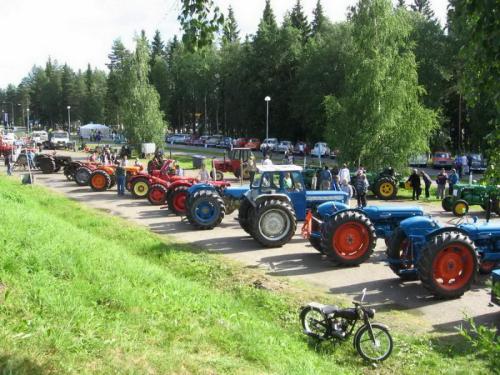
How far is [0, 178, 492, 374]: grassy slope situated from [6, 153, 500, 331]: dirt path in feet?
4.02

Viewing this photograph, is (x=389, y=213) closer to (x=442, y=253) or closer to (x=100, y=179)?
(x=442, y=253)

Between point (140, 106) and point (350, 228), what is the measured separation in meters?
34.0

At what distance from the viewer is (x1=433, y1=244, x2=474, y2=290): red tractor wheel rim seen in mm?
8992

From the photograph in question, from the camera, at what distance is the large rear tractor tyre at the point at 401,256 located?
973cm

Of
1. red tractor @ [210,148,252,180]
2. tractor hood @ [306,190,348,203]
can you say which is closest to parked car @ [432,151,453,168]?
red tractor @ [210,148,252,180]

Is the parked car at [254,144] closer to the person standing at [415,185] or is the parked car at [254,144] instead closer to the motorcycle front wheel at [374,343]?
the person standing at [415,185]

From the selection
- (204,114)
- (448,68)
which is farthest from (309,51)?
(204,114)

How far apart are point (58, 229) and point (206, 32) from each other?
7.37m

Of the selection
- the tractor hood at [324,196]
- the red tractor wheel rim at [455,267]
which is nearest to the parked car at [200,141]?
the tractor hood at [324,196]

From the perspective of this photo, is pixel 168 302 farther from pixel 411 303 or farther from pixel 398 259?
pixel 398 259

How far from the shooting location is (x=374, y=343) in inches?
258

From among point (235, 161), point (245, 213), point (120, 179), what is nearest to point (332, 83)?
point (235, 161)

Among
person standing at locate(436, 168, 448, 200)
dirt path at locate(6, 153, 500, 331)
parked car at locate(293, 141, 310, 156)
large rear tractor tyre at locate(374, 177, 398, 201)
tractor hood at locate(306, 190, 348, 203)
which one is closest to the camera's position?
dirt path at locate(6, 153, 500, 331)

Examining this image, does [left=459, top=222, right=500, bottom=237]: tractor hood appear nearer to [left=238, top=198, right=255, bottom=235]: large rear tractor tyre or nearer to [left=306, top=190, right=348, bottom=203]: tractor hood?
[left=306, top=190, right=348, bottom=203]: tractor hood
